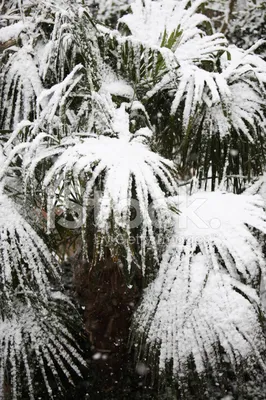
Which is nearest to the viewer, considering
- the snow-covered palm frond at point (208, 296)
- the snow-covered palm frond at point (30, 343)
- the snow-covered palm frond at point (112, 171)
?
the snow-covered palm frond at point (112, 171)

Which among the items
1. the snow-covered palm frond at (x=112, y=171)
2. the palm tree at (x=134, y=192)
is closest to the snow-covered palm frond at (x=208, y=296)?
the palm tree at (x=134, y=192)

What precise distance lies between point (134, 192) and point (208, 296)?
0.88 feet

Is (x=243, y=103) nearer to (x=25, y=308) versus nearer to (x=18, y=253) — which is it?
(x=18, y=253)

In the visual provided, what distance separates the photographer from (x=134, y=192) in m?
0.94

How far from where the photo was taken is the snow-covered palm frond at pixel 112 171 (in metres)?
0.84

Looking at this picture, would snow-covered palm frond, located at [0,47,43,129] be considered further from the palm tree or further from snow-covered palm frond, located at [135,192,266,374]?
snow-covered palm frond, located at [135,192,266,374]

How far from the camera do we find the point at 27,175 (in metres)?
0.92

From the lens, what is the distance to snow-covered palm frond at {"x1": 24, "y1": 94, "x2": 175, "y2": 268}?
0.84m

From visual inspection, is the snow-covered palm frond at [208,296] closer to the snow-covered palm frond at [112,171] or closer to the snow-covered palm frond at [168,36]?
the snow-covered palm frond at [112,171]

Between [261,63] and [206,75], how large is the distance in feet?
0.69

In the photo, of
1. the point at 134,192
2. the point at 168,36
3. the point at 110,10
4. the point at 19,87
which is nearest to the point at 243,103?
the point at 168,36

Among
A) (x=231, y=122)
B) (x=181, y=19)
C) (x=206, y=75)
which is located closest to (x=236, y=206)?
(x=231, y=122)

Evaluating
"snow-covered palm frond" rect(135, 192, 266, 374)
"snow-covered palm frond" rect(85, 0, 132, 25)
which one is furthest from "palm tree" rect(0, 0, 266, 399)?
"snow-covered palm frond" rect(85, 0, 132, 25)

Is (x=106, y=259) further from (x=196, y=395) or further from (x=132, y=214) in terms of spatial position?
(x=196, y=395)
